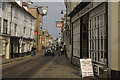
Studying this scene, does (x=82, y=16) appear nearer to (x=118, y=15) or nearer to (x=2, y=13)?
(x=118, y=15)

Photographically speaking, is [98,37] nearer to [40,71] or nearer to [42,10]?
[40,71]

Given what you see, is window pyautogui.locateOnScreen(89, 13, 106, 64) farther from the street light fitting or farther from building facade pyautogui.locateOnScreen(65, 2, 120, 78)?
the street light fitting

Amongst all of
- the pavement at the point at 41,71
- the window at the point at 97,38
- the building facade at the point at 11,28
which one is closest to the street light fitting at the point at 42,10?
the building facade at the point at 11,28

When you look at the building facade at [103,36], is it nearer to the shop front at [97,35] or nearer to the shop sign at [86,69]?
the shop front at [97,35]

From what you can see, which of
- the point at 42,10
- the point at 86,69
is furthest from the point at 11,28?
the point at 42,10

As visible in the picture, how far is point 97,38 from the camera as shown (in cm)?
1024

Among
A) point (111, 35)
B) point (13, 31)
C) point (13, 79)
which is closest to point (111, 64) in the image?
point (111, 35)

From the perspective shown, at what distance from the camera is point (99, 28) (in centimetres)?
998

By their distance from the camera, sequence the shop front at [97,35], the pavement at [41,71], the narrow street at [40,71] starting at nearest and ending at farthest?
the shop front at [97,35], the pavement at [41,71], the narrow street at [40,71]

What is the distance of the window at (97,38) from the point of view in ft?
30.6

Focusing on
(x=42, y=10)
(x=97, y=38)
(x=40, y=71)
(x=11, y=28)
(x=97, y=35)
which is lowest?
(x=40, y=71)

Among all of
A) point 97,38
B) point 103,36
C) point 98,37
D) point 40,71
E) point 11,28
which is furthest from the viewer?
point 11,28

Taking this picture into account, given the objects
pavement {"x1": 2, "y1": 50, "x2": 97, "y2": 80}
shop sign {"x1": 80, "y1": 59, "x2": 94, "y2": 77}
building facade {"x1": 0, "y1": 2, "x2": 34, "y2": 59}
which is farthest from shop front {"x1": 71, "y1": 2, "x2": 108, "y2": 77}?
building facade {"x1": 0, "y1": 2, "x2": 34, "y2": 59}

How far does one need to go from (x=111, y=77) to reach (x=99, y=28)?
3263 millimetres
